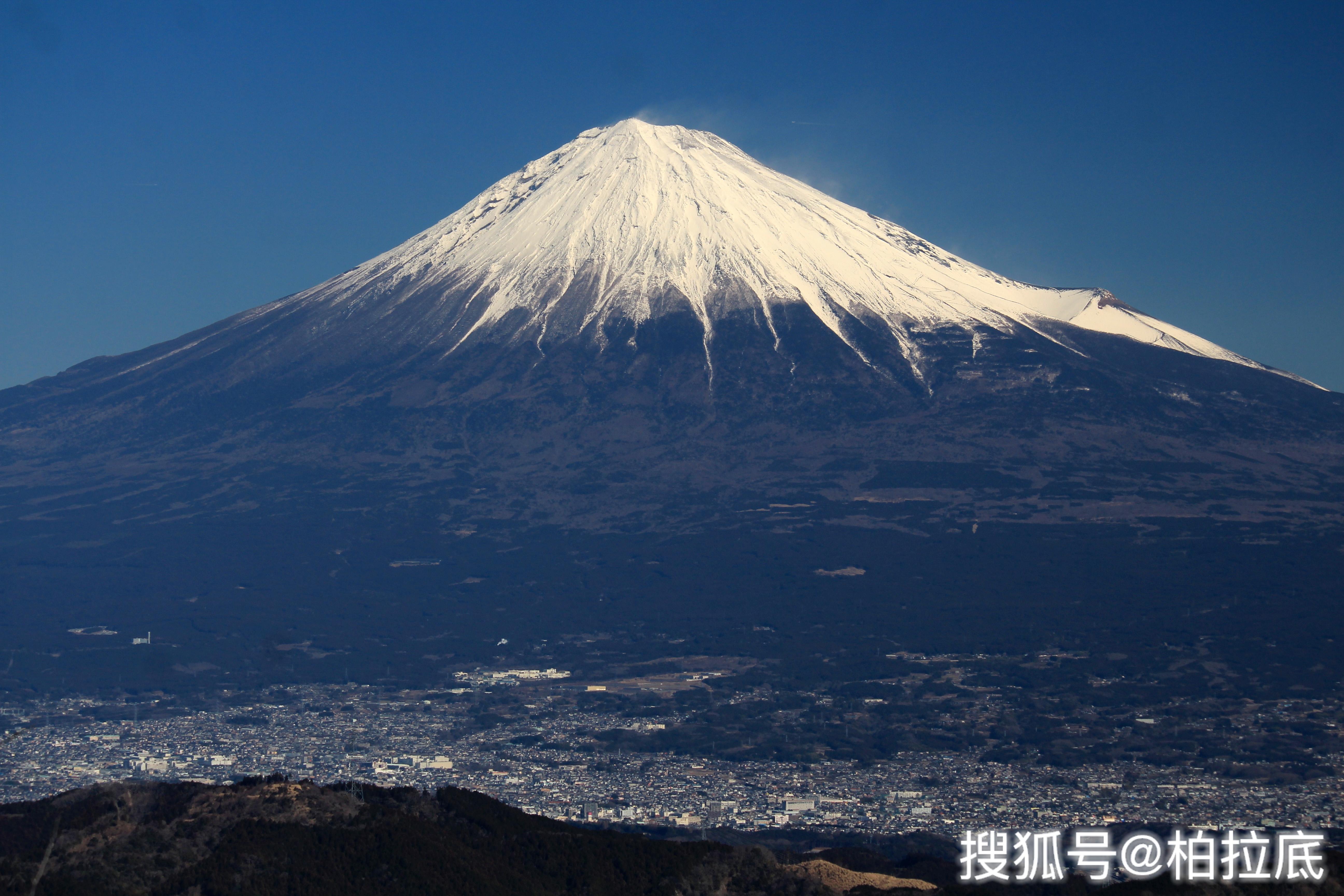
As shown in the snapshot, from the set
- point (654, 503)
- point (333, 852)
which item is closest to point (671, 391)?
point (654, 503)

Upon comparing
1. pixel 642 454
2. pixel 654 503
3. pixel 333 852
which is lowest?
pixel 333 852

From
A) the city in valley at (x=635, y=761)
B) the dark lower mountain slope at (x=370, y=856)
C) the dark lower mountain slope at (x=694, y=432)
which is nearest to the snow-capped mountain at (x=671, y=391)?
the dark lower mountain slope at (x=694, y=432)

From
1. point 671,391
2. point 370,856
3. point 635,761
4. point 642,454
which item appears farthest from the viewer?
point 671,391

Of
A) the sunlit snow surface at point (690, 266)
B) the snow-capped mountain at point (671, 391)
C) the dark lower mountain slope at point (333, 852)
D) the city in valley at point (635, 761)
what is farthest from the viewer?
the sunlit snow surface at point (690, 266)

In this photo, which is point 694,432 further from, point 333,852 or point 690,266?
point 333,852

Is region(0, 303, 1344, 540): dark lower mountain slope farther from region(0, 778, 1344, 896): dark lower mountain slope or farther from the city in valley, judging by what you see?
region(0, 778, 1344, 896): dark lower mountain slope

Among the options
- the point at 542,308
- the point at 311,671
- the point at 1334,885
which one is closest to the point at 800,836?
the point at 1334,885

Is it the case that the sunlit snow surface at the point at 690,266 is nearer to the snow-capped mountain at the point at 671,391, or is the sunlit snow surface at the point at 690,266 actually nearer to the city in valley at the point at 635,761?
the snow-capped mountain at the point at 671,391
